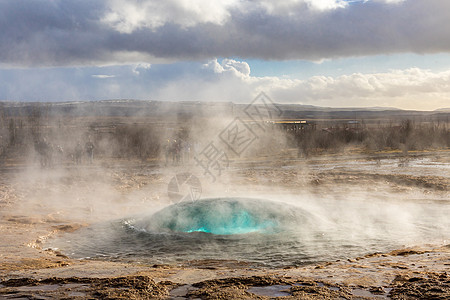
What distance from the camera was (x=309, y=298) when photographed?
14.9ft

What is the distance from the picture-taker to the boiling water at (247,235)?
23.2ft

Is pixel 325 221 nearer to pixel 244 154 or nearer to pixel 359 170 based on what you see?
pixel 359 170

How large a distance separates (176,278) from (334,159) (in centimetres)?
1972

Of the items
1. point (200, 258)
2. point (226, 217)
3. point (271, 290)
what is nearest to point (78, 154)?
point (226, 217)

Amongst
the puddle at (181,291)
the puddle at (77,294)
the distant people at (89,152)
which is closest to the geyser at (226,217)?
the puddle at (181,291)

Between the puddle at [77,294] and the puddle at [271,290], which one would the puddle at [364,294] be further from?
the puddle at [77,294]

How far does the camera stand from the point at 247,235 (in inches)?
311

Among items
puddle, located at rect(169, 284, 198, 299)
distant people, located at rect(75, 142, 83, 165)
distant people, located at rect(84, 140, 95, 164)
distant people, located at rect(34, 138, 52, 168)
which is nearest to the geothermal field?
puddle, located at rect(169, 284, 198, 299)

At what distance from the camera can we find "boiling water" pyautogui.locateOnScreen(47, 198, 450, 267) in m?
7.06

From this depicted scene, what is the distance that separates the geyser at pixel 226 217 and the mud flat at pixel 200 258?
4.91ft

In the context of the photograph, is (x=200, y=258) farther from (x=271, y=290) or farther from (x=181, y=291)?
(x=271, y=290)

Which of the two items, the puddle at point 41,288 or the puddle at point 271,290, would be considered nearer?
the puddle at point 271,290

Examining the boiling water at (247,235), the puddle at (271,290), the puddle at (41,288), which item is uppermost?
the puddle at (271,290)

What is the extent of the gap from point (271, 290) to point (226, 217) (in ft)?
11.3
